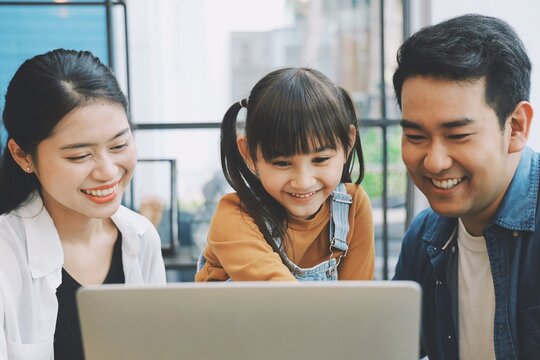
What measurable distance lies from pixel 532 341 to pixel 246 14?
2583mm

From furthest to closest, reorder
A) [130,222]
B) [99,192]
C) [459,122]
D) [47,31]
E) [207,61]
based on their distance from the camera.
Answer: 1. [207,61]
2. [47,31]
3. [130,222]
4. [99,192]
5. [459,122]

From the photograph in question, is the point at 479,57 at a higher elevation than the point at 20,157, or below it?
higher

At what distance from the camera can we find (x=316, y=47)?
153 inches

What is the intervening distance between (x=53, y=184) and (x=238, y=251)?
0.46m

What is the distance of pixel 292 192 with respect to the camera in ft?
4.55

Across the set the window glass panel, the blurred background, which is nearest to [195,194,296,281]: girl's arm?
the blurred background

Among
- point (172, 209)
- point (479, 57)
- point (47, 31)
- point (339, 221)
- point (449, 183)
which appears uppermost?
point (47, 31)

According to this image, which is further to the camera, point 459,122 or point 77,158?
point 77,158

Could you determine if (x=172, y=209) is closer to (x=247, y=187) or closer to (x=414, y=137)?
(x=247, y=187)

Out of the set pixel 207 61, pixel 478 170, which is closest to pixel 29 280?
pixel 478 170

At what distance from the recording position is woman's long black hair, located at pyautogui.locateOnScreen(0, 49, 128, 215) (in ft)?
4.63

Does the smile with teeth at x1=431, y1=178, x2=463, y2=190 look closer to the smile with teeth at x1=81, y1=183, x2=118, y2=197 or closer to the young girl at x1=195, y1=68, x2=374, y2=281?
the young girl at x1=195, y1=68, x2=374, y2=281

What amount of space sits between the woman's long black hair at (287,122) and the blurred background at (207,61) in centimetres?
114

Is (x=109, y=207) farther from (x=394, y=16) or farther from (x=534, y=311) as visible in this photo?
(x=394, y=16)
